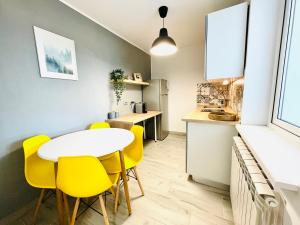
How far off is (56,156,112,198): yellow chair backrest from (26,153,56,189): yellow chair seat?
0.31m

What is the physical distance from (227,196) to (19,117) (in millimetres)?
2609

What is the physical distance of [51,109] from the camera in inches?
67.6

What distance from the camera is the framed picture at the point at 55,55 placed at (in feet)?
5.22

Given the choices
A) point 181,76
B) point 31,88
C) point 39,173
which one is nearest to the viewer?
point 39,173

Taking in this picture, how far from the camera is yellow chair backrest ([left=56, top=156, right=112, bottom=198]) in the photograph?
37.0 inches

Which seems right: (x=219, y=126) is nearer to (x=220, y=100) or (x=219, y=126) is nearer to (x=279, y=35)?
(x=279, y=35)

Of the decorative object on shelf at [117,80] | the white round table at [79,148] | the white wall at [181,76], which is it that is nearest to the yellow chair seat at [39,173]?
the white round table at [79,148]

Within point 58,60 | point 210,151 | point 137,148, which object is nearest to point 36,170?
point 137,148

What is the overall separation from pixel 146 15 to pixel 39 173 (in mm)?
2602

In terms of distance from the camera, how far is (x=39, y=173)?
1.31 meters

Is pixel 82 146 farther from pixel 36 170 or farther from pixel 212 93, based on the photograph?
pixel 212 93

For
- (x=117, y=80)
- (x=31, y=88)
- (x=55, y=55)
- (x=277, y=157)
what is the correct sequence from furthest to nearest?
(x=117, y=80), (x=55, y=55), (x=31, y=88), (x=277, y=157)

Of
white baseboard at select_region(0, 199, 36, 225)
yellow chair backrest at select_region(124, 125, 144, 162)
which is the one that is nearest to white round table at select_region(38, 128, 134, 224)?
yellow chair backrest at select_region(124, 125, 144, 162)

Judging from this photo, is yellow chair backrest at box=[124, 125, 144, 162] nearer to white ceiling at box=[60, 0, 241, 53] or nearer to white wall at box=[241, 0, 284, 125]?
white wall at box=[241, 0, 284, 125]
